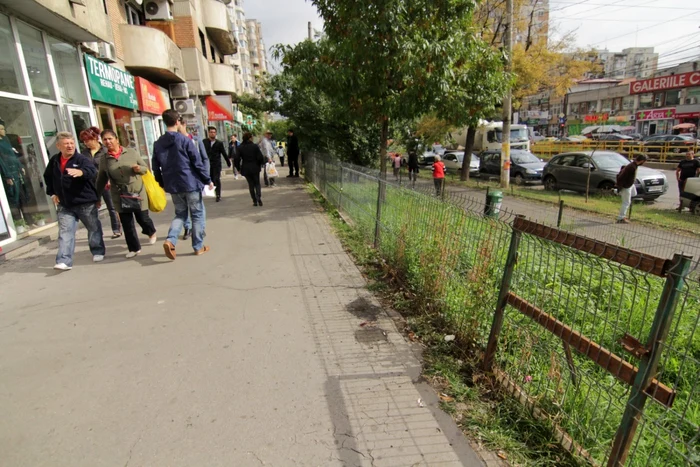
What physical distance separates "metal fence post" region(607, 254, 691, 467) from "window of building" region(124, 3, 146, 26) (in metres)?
16.7

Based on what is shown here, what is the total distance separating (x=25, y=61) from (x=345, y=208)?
6.70 metres

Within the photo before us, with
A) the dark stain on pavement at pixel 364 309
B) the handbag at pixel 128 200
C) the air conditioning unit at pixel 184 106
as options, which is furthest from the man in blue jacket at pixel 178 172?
the air conditioning unit at pixel 184 106

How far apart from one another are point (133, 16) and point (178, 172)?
41.4 feet

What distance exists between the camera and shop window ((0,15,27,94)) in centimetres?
716

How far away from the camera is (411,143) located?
13062 mm

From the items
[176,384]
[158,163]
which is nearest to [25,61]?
[158,163]

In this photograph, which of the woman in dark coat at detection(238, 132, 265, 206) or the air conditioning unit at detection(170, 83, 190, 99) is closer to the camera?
the woman in dark coat at detection(238, 132, 265, 206)

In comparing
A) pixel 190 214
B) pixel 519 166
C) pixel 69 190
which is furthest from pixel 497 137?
pixel 69 190

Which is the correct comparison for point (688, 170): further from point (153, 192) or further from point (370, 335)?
point (153, 192)

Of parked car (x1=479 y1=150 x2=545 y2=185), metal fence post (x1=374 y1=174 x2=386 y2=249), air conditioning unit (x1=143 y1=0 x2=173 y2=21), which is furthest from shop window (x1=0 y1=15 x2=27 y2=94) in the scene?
parked car (x1=479 y1=150 x2=545 y2=185)

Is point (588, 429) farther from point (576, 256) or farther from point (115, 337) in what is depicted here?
point (115, 337)

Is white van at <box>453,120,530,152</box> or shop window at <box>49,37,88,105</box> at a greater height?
shop window at <box>49,37,88,105</box>

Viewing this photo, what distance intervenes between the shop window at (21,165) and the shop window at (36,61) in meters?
0.79

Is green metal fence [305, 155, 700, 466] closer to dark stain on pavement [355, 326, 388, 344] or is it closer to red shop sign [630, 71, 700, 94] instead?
dark stain on pavement [355, 326, 388, 344]
